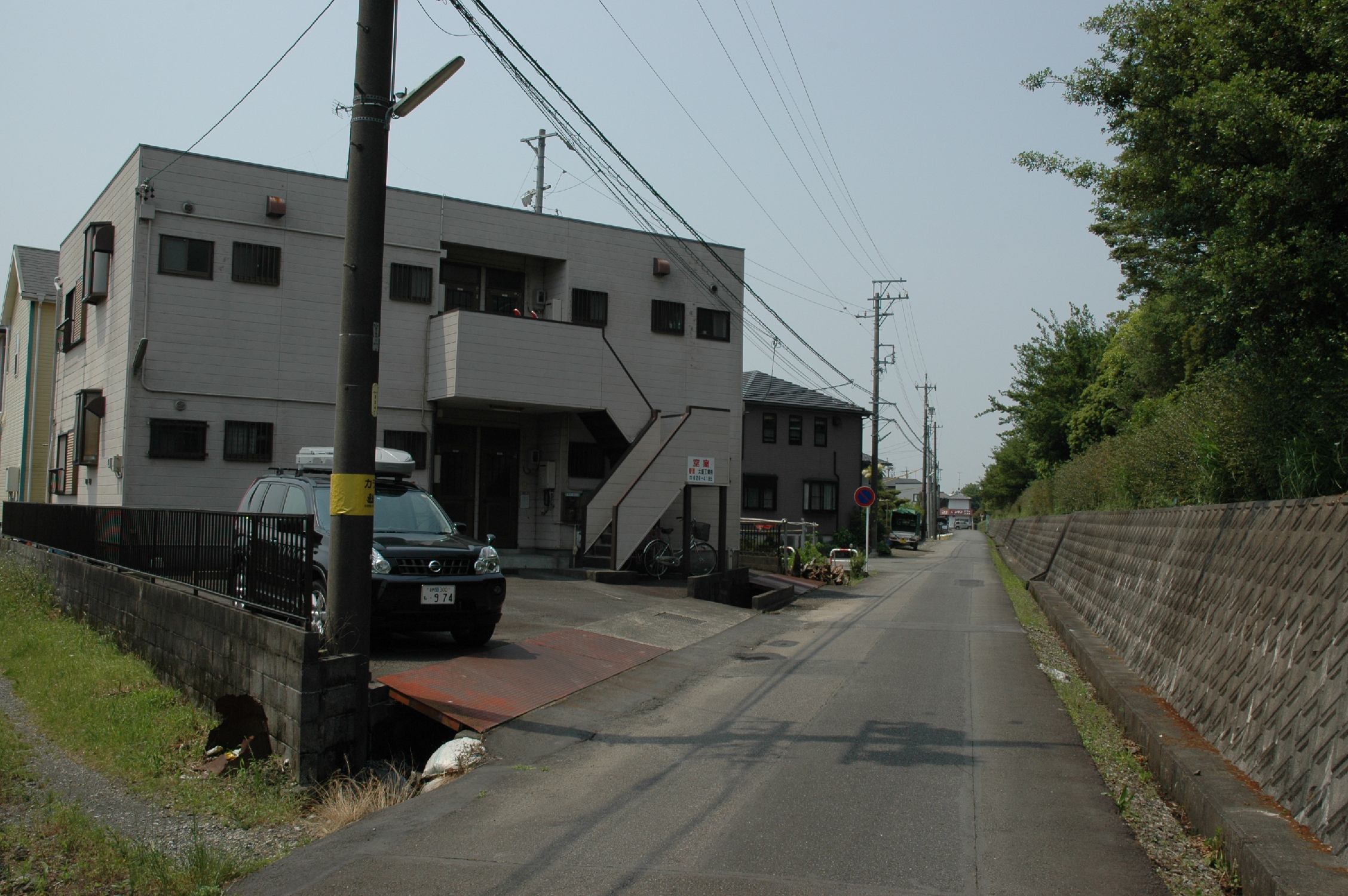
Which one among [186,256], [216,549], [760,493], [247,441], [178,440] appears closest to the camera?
[216,549]

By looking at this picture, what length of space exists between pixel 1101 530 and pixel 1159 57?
7468 millimetres

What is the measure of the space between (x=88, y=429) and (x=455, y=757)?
15.4 metres

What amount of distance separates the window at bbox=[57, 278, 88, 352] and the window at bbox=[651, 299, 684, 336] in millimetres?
11548

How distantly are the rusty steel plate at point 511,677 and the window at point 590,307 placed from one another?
10968mm

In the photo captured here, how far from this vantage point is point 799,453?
47.2 metres

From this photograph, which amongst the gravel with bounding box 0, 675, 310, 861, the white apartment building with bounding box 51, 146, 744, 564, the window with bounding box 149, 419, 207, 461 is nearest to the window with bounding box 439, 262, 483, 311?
the white apartment building with bounding box 51, 146, 744, 564

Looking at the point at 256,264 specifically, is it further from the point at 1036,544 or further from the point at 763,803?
the point at 1036,544

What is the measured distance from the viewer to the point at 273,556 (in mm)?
7672

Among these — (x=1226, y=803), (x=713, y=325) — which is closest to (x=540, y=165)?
(x=713, y=325)

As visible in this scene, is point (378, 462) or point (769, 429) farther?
point (769, 429)

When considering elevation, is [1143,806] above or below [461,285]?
below

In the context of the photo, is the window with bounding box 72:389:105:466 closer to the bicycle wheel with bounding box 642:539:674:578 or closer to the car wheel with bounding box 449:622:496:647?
the bicycle wheel with bounding box 642:539:674:578

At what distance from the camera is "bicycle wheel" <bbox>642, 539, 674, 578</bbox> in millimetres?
19281

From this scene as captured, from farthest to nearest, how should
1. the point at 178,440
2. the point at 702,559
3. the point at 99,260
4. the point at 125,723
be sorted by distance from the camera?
the point at 702,559, the point at 99,260, the point at 178,440, the point at 125,723
